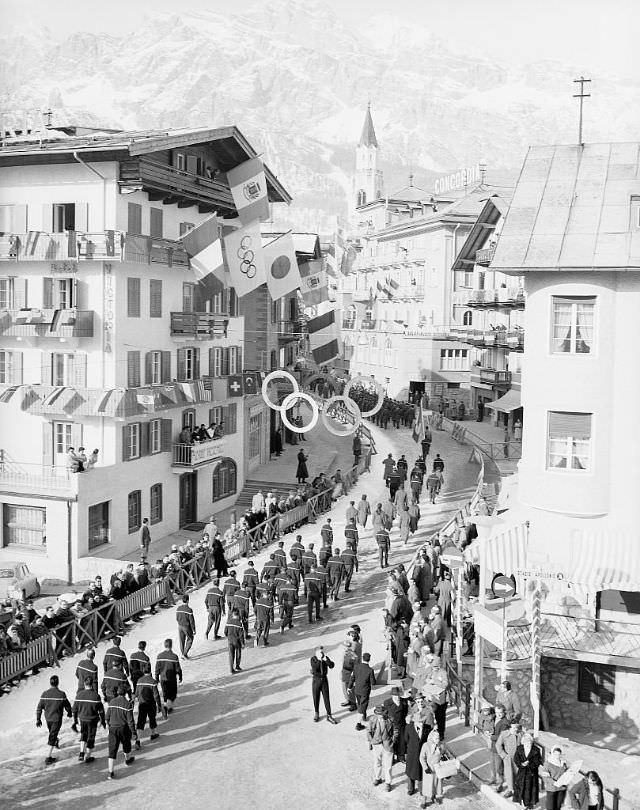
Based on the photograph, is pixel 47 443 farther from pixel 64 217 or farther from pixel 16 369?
pixel 64 217

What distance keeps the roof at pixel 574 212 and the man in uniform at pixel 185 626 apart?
473 inches

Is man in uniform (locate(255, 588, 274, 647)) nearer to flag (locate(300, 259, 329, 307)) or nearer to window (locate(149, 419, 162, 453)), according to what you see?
window (locate(149, 419, 162, 453))

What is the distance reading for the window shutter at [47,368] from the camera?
3756 centimetres

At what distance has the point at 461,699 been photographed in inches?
870

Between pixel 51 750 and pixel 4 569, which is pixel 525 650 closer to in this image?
pixel 51 750

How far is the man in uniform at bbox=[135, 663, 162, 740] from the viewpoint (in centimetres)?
Result: 1927

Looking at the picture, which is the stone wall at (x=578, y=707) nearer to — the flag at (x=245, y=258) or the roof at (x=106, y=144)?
the flag at (x=245, y=258)

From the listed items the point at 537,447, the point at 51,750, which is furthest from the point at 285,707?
the point at 537,447

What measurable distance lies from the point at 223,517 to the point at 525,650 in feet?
75.0

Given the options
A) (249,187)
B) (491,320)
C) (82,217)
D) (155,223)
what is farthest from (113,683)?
(491,320)

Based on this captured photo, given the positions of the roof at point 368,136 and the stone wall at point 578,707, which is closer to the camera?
the stone wall at point 578,707

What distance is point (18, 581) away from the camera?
3189 centimetres

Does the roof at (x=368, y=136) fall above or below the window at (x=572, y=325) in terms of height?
above

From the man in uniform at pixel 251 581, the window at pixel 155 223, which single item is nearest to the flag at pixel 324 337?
the window at pixel 155 223
